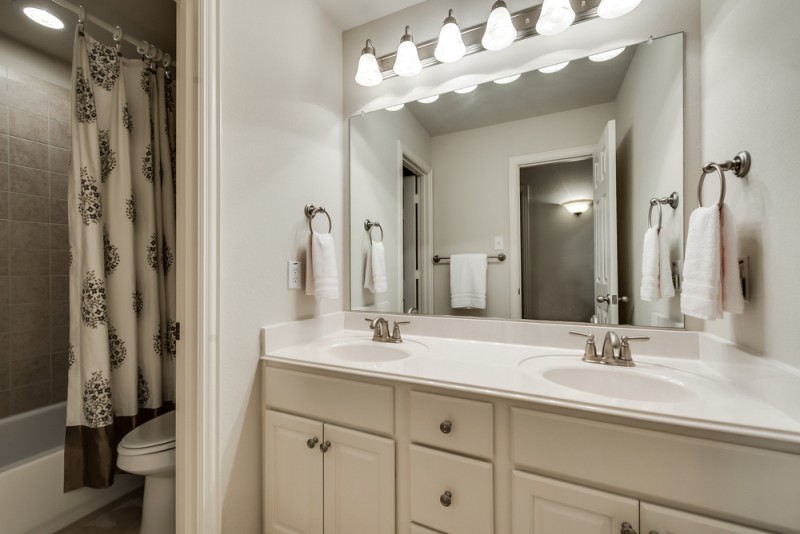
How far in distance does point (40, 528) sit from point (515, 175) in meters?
2.50

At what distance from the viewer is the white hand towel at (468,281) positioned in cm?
147

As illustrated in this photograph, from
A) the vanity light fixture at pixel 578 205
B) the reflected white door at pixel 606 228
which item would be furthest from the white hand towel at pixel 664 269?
the vanity light fixture at pixel 578 205

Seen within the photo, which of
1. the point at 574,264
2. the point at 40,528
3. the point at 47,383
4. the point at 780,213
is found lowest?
the point at 40,528

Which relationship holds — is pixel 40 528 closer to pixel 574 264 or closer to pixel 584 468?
pixel 584 468

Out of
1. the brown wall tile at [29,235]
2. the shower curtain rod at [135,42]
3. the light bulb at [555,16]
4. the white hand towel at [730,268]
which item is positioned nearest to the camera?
the white hand towel at [730,268]

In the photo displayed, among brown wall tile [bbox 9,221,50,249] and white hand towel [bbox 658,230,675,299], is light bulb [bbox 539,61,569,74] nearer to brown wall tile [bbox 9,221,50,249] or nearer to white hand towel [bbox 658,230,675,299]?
white hand towel [bbox 658,230,675,299]

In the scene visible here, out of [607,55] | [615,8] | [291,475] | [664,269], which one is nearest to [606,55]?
Result: [607,55]

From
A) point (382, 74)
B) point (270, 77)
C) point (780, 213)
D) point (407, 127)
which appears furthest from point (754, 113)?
point (270, 77)

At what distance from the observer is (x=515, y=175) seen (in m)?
1.41

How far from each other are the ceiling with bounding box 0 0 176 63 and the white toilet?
1952 mm

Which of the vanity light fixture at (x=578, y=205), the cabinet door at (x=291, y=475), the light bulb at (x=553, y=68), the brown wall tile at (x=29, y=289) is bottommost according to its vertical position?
the cabinet door at (x=291, y=475)

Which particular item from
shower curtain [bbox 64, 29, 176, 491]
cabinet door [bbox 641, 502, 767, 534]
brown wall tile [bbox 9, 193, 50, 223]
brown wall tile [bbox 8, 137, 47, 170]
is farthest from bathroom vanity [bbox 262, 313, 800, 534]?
brown wall tile [bbox 8, 137, 47, 170]

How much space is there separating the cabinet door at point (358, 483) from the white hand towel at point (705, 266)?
0.93 meters

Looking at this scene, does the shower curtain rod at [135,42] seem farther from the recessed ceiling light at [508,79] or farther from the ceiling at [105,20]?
the recessed ceiling light at [508,79]
